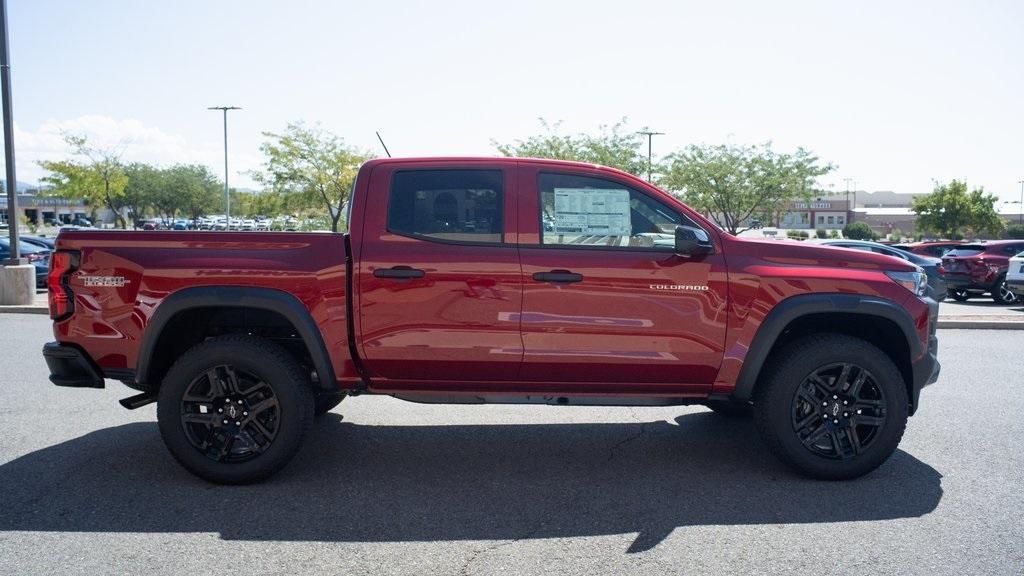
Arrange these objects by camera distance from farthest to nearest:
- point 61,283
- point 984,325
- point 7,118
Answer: point 7,118, point 984,325, point 61,283

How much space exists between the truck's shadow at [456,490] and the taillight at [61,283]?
Result: 101 centimetres

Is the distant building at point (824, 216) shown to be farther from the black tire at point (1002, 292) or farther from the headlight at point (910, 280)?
the headlight at point (910, 280)

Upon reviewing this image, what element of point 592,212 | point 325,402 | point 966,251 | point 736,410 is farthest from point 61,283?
point 966,251

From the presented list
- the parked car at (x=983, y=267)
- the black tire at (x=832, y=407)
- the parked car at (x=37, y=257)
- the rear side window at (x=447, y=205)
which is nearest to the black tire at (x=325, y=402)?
the rear side window at (x=447, y=205)

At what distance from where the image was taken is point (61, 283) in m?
4.93

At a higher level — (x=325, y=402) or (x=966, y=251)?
(x=966, y=251)

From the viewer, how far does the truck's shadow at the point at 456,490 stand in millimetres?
4289

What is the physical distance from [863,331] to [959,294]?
17.5 meters

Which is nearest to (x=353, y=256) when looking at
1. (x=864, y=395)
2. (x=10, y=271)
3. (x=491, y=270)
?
(x=491, y=270)

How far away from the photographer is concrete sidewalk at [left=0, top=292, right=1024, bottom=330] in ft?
43.5

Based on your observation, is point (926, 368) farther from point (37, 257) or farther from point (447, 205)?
point (37, 257)

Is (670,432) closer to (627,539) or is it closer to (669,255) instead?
(669,255)

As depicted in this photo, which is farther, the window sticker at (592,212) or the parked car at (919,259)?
the parked car at (919,259)

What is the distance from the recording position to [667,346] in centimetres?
495
